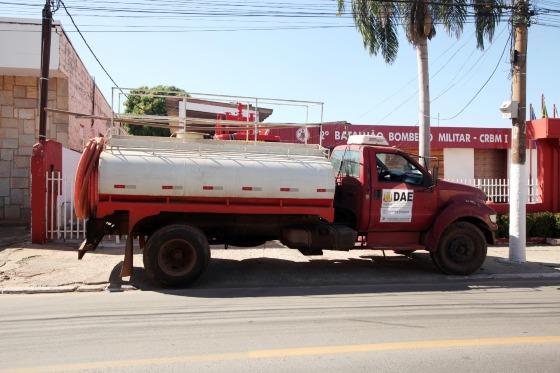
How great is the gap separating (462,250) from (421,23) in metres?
7.76

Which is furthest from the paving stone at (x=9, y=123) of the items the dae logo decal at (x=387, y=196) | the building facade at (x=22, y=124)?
the dae logo decal at (x=387, y=196)

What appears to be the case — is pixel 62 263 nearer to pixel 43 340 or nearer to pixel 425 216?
pixel 43 340

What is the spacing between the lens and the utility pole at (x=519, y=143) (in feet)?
36.5

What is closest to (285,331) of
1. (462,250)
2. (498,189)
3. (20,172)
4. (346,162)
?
(346,162)

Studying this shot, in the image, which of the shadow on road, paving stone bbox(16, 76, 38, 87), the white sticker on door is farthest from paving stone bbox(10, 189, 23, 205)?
the white sticker on door

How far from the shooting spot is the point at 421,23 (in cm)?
1502

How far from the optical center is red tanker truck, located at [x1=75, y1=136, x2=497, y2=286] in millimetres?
8406

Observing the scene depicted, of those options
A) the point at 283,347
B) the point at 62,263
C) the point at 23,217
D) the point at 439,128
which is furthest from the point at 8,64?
the point at 439,128

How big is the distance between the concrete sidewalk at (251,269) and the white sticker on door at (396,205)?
107cm

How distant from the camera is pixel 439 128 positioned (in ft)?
86.7

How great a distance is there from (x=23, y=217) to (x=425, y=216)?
12.4 metres

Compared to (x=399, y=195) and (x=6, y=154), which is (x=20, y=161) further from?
(x=399, y=195)

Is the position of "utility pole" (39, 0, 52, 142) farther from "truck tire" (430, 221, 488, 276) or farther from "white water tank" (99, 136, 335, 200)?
"truck tire" (430, 221, 488, 276)

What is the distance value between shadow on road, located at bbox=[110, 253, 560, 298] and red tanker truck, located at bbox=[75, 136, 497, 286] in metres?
0.35
